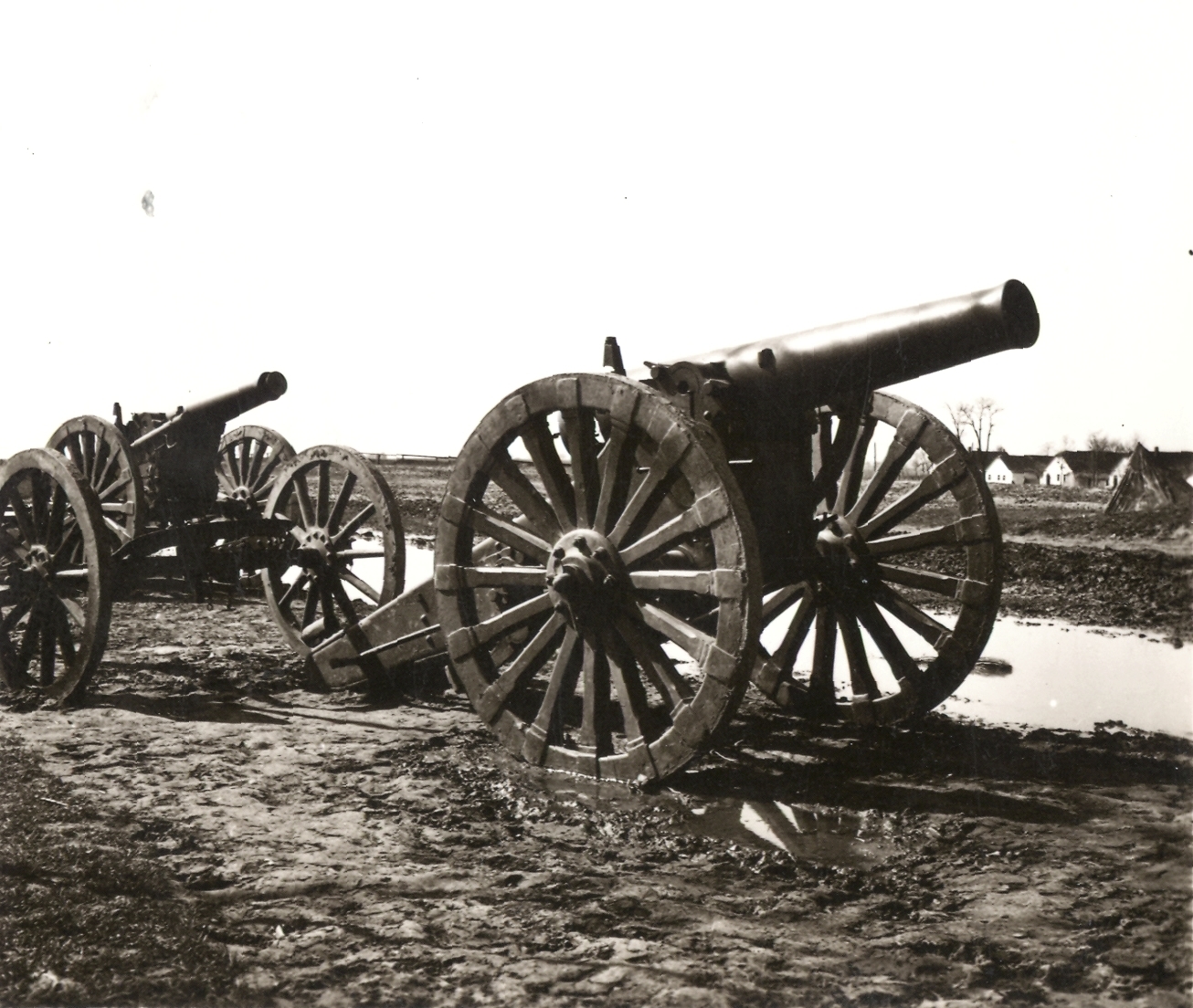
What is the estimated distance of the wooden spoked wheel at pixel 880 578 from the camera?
210 inches

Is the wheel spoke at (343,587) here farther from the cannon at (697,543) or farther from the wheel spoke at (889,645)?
the wheel spoke at (889,645)

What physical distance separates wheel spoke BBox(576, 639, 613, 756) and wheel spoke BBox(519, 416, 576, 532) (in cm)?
64

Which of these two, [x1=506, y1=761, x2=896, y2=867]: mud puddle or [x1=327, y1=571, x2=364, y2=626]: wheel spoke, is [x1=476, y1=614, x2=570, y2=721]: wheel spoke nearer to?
[x1=506, y1=761, x2=896, y2=867]: mud puddle

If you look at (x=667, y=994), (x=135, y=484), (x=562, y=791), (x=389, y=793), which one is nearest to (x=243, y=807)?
(x=389, y=793)

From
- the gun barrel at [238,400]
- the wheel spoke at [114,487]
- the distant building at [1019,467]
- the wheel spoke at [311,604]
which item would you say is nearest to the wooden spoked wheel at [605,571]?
the wheel spoke at [311,604]

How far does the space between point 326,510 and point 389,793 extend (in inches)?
138

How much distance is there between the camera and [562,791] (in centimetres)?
457

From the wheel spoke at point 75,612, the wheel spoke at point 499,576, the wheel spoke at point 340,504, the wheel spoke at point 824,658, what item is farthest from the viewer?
the wheel spoke at point 340,504

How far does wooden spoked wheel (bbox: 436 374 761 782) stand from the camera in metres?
4.18

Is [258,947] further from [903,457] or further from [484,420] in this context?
Answer: [903,457]

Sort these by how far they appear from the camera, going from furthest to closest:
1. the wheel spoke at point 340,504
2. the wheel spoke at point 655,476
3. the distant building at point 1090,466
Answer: the distant building at point 1090,466
the wheel spoke at point 340,504
the wheel spoke at point 655,476

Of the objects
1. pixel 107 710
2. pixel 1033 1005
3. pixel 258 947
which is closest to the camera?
pixel 1033 1005

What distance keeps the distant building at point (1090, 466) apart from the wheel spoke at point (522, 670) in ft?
120

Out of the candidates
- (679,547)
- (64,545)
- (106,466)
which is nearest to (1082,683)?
(679,547)
